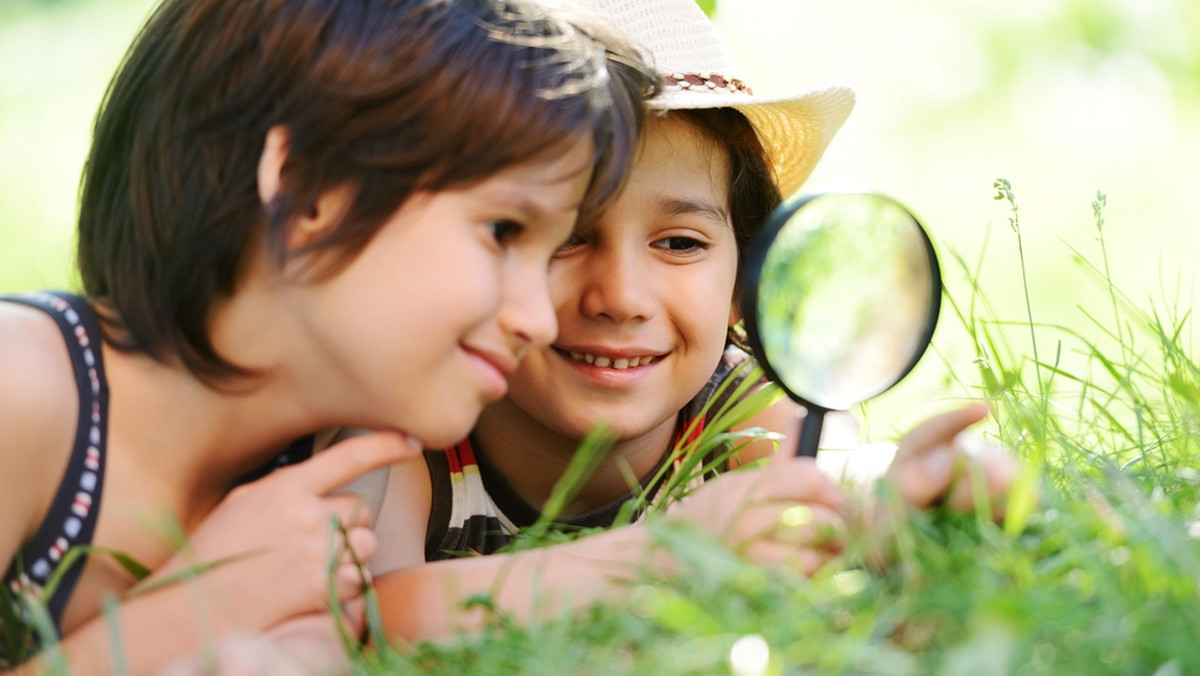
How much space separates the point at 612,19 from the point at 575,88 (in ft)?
2.00

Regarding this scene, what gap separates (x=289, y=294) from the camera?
186 cm

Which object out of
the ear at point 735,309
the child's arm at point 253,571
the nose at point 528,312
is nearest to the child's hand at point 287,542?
the child's arm at point 253,571

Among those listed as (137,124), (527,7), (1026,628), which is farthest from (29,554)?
(1026,628)

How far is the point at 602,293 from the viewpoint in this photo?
92.5 inches

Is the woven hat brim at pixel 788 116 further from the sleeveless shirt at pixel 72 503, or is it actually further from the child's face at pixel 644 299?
the sleeveless shirt at pixel 72 503

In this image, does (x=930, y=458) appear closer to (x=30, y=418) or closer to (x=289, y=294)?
(x=289, y=294)

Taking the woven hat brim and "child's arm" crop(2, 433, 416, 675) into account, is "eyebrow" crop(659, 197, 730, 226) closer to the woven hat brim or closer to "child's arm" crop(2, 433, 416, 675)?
the woven hat brim

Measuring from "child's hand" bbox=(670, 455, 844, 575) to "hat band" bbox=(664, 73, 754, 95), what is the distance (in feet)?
3.14

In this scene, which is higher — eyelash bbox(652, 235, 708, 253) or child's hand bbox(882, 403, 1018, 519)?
child's hand bbox(882, 403, 1018, 519)

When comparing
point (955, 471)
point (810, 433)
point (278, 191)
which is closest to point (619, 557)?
point (810, 433)

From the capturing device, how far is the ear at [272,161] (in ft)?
6.03

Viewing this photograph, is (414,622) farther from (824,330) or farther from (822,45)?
(822,45)

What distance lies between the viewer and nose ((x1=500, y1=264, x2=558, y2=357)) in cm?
187

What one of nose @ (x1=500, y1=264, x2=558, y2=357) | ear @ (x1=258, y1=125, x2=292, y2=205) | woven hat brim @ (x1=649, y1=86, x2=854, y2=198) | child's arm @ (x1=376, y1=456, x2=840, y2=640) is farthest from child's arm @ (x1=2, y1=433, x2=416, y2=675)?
woven hat brim @ (x1=649, y1=86, x2=854, y2=198)
